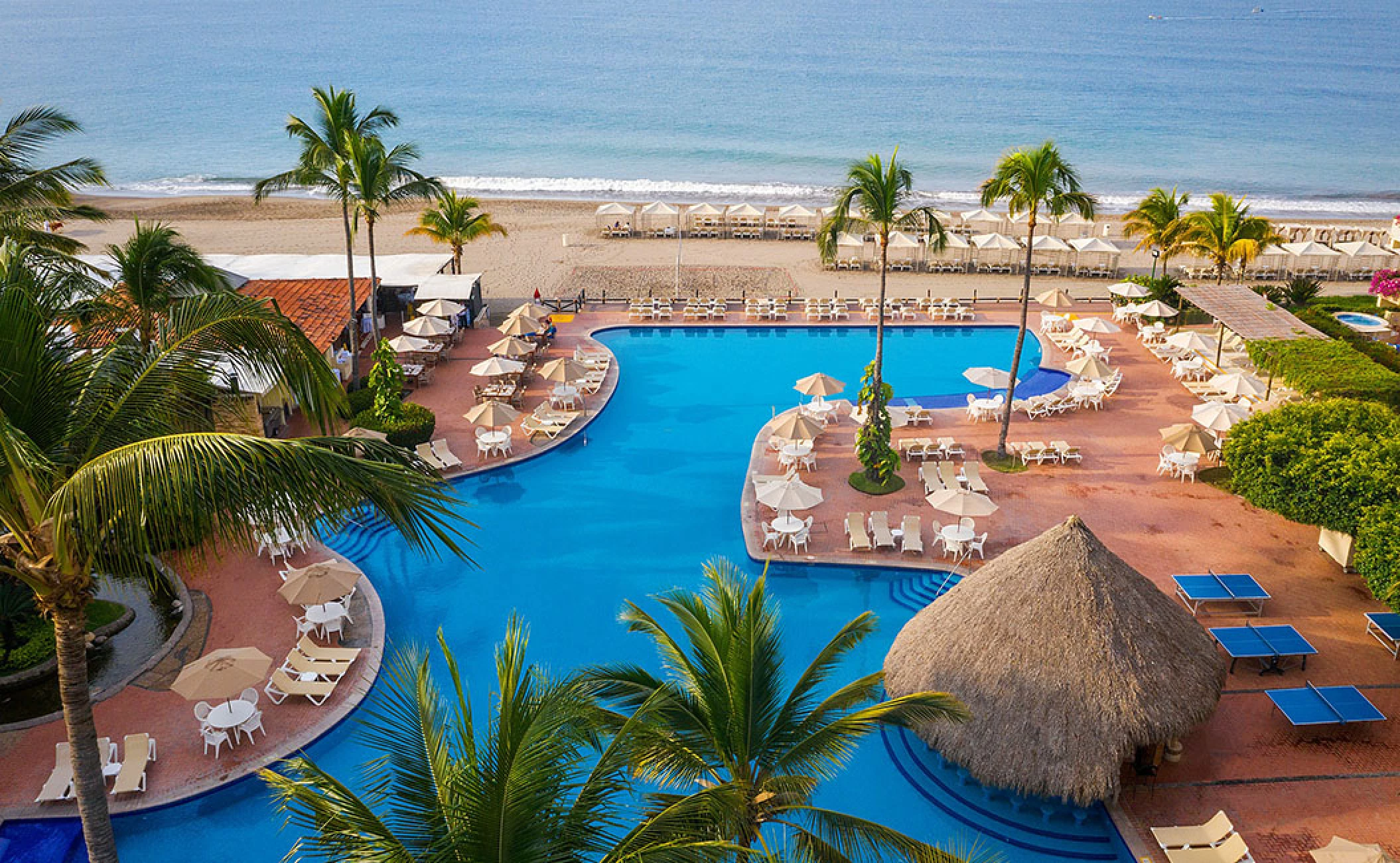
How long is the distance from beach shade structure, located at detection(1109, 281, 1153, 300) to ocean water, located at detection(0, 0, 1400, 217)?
2733 cm

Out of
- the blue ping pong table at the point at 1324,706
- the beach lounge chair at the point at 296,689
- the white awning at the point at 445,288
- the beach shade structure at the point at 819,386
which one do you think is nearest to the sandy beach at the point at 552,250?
the white awning at the point at 445,288

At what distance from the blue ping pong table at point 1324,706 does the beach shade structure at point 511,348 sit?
1806 centimetres

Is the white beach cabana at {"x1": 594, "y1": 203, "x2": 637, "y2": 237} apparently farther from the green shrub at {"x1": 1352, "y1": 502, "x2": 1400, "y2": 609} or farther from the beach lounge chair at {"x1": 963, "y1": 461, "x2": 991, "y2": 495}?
the green shrub at {"x1": 1352, "y1": 502, "x2": 1400, "y2": 609}

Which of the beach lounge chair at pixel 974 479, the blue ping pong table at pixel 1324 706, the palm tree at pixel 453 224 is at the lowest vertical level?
the blue ping pong table at pixel 1324 706

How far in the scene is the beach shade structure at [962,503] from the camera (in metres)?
17.7

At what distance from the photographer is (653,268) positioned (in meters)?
37.6

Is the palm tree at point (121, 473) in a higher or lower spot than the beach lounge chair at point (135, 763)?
higher

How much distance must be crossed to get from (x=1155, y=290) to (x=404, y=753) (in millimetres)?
29311

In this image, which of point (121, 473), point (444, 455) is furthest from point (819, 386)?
point (121, 473)

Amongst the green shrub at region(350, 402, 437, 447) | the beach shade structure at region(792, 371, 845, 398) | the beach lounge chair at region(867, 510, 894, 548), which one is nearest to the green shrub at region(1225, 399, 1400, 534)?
the beach lounge chair at region(867, 510, 894, 548)

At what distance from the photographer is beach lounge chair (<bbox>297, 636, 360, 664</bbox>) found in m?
14.6

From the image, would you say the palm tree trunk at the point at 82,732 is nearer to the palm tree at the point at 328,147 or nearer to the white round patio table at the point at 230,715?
the white round patio table at the point at 230,715

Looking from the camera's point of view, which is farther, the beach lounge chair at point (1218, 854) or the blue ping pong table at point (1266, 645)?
the blue ping pong table at point (1266, 645)

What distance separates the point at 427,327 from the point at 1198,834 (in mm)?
20762
